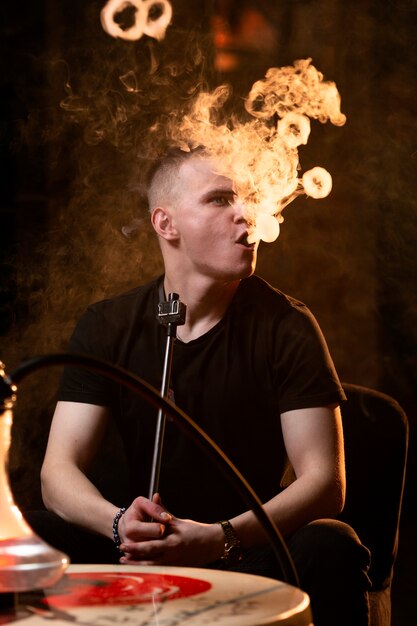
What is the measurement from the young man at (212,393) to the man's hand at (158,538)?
56mm

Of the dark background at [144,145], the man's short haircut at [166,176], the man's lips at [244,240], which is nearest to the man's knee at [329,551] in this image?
the man's lips at [244,240]

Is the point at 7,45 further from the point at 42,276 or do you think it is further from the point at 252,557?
the point at 252,557

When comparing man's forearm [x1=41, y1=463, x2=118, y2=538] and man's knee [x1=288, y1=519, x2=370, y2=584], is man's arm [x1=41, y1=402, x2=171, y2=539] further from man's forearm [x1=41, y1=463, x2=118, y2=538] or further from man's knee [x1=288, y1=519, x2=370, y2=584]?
man's knee [x1=288, y1=519, x2=370, y2=584]

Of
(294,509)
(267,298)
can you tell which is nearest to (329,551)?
(294,509)

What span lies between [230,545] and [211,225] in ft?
2.61

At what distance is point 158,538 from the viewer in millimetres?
1949

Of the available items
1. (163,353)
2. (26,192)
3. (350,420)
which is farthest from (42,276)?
(350,420)

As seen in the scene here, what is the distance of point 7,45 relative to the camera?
3.84 meters

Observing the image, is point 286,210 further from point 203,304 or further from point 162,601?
point 162,601

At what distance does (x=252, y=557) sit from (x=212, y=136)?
1.09 metres

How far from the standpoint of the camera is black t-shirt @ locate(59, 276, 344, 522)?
2332 millimetres

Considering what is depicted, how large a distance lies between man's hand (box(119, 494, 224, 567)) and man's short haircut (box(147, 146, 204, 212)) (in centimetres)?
92

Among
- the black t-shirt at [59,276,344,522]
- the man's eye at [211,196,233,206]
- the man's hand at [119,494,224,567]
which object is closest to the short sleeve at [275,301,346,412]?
the black t-shirt at [59,276,344,522]

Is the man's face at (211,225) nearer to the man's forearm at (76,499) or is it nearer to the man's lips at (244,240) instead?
the man's lips at (244,240)
